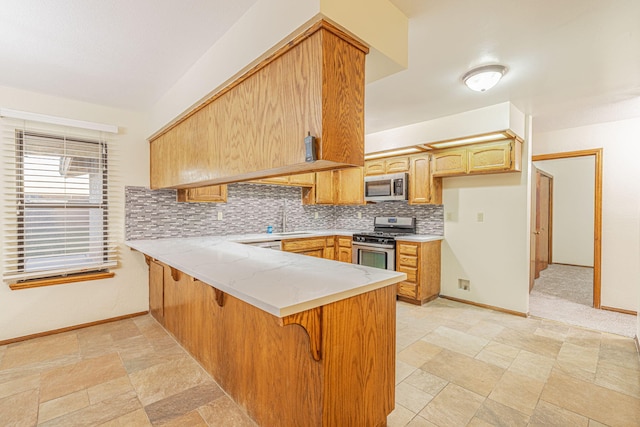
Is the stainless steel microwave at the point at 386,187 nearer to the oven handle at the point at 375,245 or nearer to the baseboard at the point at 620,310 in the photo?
the oven handle at the point at 375,245

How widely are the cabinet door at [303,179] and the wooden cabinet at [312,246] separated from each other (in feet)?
2.75

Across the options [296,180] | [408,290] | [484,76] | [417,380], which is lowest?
[417,380]

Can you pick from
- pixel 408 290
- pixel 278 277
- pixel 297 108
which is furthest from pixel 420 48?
pixel 408 290

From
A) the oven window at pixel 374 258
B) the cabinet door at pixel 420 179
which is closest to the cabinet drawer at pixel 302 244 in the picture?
the oven window at pixel 374 258

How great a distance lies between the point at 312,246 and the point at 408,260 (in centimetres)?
131

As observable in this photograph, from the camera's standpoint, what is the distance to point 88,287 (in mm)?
3178

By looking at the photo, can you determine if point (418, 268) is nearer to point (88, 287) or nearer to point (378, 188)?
point (378, 188)

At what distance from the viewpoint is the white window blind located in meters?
2.79

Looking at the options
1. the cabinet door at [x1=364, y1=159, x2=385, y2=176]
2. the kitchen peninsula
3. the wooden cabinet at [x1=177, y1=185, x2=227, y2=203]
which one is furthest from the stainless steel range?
the kitchen peninsula

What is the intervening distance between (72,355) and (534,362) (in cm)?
382

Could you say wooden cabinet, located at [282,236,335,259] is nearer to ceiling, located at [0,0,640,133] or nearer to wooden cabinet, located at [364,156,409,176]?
wooden cabinet, located at [364,156,409,176]

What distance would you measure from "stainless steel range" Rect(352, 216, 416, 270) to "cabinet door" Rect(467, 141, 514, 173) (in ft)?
3.85

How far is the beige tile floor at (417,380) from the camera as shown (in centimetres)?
181

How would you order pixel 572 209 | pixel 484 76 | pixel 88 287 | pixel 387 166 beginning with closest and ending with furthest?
pixel 484 76, pixel 88 287, pixel 387 166, pixel 572 209
